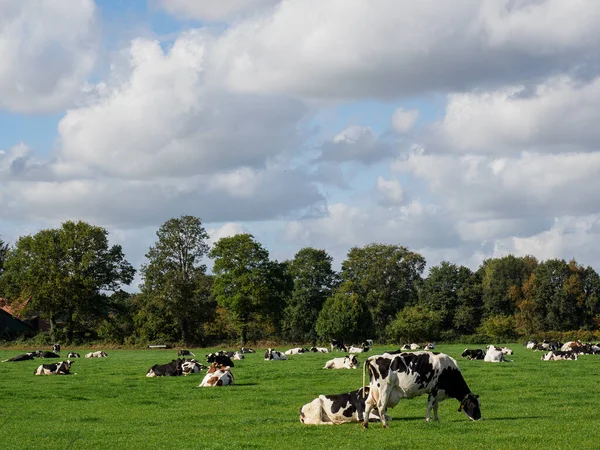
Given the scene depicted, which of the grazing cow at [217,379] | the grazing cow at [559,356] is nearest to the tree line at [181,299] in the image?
the grazing cow at [559,356]

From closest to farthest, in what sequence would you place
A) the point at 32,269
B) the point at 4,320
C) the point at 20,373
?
1. the point at 20,373
2. the point at 32,269
3. the point at 4,320

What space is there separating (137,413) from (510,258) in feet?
350

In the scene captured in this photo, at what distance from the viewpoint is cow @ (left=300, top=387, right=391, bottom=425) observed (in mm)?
18250

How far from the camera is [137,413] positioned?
2081 cm

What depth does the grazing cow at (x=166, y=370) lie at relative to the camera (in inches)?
1304

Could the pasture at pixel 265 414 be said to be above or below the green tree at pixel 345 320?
below

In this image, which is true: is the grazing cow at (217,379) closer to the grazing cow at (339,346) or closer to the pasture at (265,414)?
the pasture at (265,414)

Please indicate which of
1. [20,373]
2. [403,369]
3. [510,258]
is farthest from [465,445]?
[510,258]

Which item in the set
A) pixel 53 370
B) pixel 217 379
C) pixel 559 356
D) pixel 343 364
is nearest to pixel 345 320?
pixel 559 356

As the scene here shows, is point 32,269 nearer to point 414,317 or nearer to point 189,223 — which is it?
point 189,223

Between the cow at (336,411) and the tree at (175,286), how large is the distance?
65.7 metres

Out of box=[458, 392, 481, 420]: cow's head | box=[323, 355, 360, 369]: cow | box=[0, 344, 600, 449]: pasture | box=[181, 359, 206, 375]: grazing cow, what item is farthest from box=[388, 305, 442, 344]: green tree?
box=[458, 392, 481, 420]: cow's head

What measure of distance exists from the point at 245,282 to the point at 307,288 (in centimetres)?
1893

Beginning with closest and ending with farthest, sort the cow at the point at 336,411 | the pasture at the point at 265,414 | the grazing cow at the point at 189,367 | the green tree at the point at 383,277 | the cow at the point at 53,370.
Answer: the pasture at the point at 265,414
the cow at the point at 336,411
the grazing cow at the point at 189,367
the cow at the point at 53,370
the green tree at the point at 383,277
